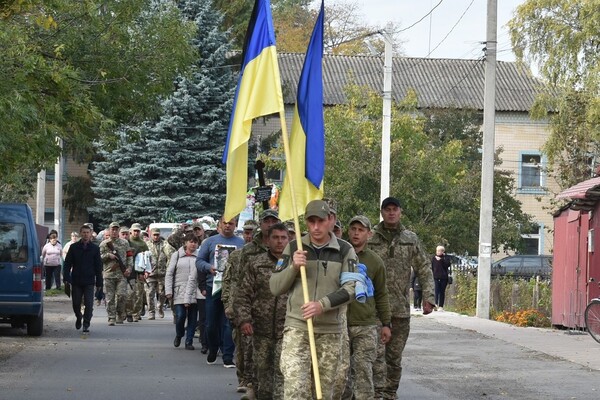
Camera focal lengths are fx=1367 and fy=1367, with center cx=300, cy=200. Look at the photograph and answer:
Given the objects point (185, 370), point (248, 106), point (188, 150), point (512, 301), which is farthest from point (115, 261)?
point (188, 150)

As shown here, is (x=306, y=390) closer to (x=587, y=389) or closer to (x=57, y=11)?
(x=587, y=389)

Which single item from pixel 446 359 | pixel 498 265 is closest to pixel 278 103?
pixel 446 359

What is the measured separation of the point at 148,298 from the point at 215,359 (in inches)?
437

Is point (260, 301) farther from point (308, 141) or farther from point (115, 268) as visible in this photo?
point (115, 268)

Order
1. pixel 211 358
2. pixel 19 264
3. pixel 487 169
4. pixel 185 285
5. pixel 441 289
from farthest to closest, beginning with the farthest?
pixel 441 289
pixel 487 169
pixel 19 264
pixel 185 285
pixel 211 358

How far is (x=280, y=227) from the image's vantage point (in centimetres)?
1190

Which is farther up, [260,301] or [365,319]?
[260,301]

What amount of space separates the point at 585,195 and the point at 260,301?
497 inches

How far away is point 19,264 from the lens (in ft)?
72.1

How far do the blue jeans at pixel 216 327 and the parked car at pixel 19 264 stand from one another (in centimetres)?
538

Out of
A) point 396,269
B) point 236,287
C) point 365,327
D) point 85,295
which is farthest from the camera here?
point 85,295

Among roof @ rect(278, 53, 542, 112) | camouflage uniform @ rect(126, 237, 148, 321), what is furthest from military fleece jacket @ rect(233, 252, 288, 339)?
roof @ rect(278, 53, 542, 112)

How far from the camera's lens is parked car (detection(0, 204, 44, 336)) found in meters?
21.9

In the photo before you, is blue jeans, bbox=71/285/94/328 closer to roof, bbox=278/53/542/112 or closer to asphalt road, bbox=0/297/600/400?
asphalt road, bbox=0/297/600/400
